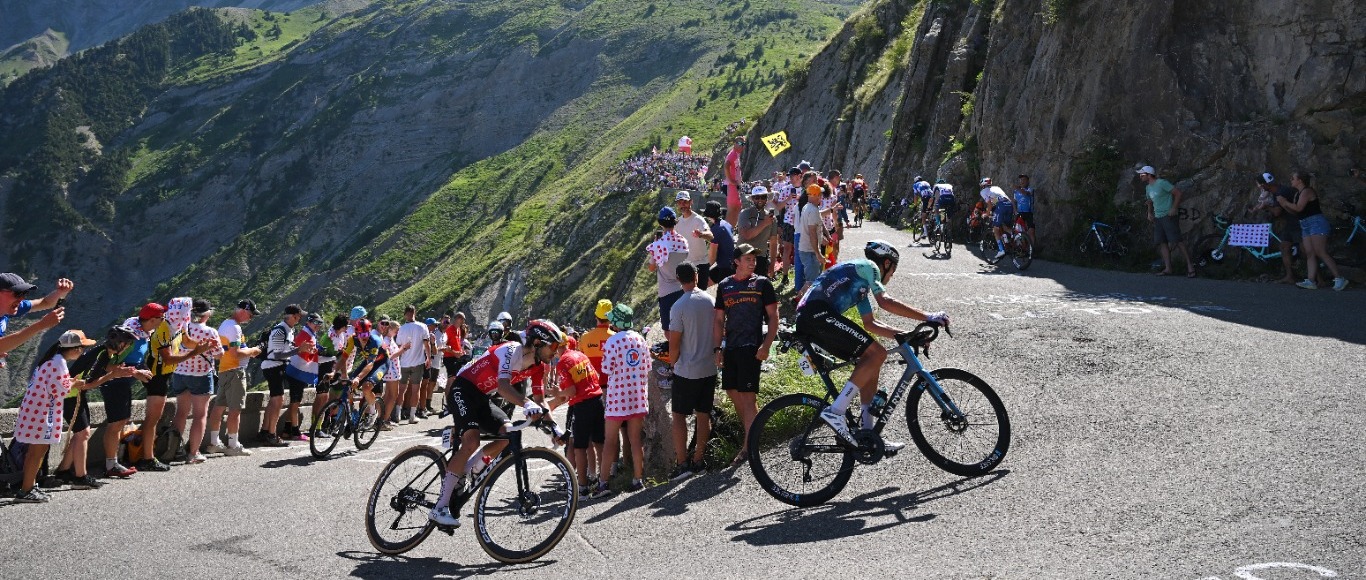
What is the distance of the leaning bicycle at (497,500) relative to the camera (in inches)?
315

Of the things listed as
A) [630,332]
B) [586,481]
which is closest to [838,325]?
[630,332]

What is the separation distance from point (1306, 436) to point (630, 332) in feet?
18.6

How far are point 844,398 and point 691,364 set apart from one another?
2.17 m

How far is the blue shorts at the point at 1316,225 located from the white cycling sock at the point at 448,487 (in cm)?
1312

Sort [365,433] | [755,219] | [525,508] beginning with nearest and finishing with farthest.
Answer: [525,508], [365,433], [755,219]

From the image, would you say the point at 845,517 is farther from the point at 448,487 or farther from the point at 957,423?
the point at 448,487

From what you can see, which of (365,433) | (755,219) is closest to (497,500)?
(365,433)

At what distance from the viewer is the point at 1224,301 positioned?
15297 mm

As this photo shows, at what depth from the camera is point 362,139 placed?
453 feet

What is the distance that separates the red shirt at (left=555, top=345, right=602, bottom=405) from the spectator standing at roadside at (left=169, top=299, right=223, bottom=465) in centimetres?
565

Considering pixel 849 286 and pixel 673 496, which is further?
pixel 673 496

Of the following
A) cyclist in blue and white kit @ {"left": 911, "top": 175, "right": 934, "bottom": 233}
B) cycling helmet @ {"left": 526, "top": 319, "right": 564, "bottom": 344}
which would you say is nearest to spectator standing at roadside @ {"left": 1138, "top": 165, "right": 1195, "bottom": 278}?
cyclist in blue and white kit @ {"left": 911, "top": 175, "right": 934, "bottom": 233}

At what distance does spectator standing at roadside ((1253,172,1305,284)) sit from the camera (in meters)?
16.7

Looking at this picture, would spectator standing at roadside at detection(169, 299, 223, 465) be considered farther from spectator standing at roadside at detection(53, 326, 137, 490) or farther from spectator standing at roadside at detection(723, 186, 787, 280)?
spectator standing at roadside at detection(723, 186, 787, 280)
